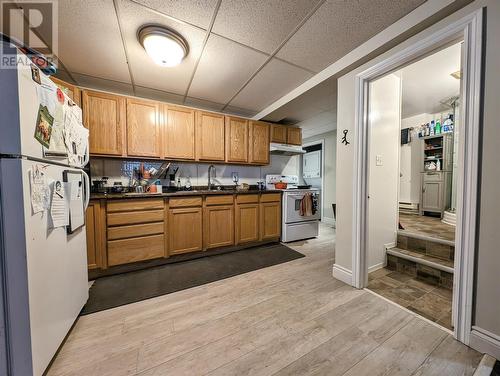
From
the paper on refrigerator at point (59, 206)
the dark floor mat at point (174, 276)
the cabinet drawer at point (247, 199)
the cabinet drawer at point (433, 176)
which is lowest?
the dark floor mat at point (174, 276)

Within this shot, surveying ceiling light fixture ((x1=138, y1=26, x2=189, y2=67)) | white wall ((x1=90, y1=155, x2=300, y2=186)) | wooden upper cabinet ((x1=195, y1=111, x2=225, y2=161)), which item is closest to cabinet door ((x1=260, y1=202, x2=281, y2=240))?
white wall ((x1=90, y1=155, x2=300, y2=186))

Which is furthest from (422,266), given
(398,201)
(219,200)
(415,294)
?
(219,200)

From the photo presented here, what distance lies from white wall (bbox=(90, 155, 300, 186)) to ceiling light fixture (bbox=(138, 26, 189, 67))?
1568mm

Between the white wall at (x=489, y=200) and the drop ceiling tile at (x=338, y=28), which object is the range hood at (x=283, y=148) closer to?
the drop ceiling tile at (x=338, y=28)

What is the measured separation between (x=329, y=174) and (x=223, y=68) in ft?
11.7

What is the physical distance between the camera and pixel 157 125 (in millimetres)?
2594

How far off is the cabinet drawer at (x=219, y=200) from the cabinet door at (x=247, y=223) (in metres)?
0.18

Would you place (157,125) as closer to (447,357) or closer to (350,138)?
(350,138)

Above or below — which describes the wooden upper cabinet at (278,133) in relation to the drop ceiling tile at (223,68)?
below

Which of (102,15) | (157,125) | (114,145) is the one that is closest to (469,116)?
(102,15)

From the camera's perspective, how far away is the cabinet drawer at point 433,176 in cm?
348

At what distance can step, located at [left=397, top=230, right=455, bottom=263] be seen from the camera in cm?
194

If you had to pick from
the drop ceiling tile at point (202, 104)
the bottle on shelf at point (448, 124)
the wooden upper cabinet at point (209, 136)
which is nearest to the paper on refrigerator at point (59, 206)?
the wooden upper cabinet at point (209, 136)

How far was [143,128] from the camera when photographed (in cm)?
252
